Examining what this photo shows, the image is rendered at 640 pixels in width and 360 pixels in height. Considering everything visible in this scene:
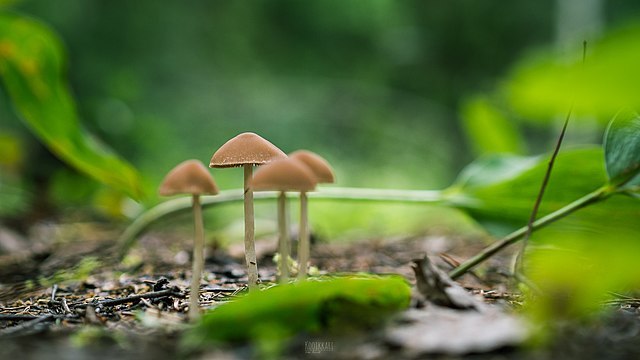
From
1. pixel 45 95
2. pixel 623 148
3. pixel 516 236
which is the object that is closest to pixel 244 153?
pixel 516 236

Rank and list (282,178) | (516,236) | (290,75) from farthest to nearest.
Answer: (290,75) < (516,236) < (282,178)

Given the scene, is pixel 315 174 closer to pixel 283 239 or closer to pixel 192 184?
pixel 283 239

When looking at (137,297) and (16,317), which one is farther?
(137,297)

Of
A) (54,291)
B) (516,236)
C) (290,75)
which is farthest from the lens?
(290,75)

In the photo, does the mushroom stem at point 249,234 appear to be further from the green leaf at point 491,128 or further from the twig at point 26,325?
the green leaf at point 491,128

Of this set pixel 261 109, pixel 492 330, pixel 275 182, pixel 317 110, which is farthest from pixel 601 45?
pixel 317 110

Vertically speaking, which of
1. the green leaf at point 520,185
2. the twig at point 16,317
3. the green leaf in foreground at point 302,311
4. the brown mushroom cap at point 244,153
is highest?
the brown mushroom cap at point 244,153

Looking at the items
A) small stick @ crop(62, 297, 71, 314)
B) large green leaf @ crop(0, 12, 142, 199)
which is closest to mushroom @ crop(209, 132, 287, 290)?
small stick @ crop(62, 297, 71, 314)

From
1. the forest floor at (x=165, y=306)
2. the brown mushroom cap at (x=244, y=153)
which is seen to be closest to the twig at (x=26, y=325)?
the forest floor at (x=165, y=306)
